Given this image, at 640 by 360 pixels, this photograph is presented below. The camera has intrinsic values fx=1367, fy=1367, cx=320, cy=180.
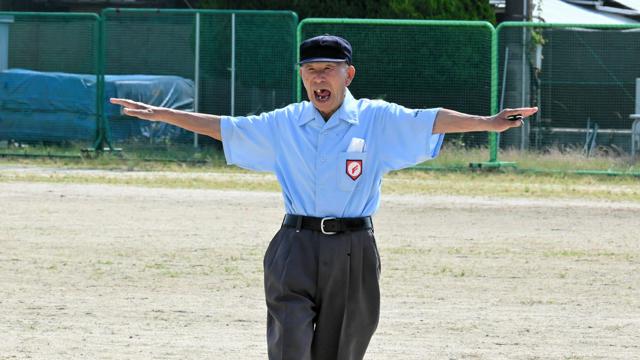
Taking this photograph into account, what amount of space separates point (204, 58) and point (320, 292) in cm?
1723

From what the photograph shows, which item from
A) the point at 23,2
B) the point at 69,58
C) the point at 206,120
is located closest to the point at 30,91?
the point at 69,58

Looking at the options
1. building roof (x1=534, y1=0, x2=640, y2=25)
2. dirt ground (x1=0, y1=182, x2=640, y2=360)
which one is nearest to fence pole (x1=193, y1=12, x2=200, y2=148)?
dirt ground (x1=0, y1=182, x2=640, y2=360)

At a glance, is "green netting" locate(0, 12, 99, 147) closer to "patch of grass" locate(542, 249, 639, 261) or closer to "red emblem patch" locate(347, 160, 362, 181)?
"patch of grass" locate(542, 249, 639, 261)

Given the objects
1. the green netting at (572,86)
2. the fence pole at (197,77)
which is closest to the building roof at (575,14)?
the green netting at (572,86)

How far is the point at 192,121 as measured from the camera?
235 inches

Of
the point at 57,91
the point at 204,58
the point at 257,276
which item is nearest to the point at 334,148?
the point at 257,276

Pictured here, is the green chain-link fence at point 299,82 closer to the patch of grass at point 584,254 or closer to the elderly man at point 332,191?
the patch of grass at point 584,254

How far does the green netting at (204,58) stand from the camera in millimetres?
22250

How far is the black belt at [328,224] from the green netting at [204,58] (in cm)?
1645

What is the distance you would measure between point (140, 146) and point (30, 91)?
212 centimetres

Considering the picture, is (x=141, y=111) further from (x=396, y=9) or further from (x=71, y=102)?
(x=396, y=9)

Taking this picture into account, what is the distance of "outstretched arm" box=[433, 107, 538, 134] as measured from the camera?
5566 mm

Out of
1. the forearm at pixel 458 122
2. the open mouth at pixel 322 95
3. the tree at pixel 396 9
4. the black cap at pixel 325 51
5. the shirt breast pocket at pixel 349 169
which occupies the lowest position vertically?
the tree at pixel 396 9

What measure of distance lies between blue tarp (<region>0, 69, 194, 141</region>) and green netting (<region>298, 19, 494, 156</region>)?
2.67 metres
